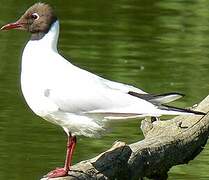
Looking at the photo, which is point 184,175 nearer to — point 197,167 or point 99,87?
point 197,167

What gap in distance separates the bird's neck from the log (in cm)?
76

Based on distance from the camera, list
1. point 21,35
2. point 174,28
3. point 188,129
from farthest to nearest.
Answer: point 174,28
point 21,35
point 188,129

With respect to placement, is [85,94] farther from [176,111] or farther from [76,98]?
[176,111]

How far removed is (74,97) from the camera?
693 centimetres

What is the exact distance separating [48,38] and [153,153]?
1.15 metres

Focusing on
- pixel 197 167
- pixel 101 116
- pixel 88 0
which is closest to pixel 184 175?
pixel 197 167

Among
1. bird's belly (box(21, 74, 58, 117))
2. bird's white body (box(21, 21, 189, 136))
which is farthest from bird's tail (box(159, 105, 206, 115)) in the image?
bird's belly (box(21, 74, 58, 117))

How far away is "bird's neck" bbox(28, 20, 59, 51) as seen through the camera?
7105 millimetres

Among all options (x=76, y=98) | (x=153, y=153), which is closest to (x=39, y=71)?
(x=76, y=98)

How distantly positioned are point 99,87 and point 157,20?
9.63 metres

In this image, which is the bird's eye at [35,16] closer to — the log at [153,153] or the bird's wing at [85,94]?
the bird's wing at [85,94]

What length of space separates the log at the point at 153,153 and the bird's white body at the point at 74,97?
0.71ft

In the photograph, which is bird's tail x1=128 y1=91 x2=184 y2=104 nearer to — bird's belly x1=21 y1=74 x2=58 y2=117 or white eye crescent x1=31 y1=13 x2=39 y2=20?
bird's belly x1=21 y1=74 x2=58 y2=117

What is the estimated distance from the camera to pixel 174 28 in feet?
52.4
